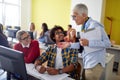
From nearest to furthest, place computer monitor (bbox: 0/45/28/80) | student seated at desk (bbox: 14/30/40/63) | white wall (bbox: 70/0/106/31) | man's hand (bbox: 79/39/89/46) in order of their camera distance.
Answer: computer monitor (bbox: 0/45/28/80) → man's hand (bbox: 79/39/89/46) → student seated at desk (bbox: 14/30/40/63) → white wall (bbox: 70/0/106/31)

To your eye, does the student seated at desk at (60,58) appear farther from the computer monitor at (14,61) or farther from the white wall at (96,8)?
the white wall at (96,8)

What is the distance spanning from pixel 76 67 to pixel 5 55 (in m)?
0.85

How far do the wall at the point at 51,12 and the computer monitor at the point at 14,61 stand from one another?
5.85 metres

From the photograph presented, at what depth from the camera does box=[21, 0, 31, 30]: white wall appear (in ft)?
26.8

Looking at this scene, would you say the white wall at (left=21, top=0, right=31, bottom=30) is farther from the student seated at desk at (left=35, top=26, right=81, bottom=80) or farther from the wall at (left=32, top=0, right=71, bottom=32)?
the student seated at desk at (left=35, top=26, right=81, bottom=80)

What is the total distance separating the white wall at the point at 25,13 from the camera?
26.8 ft

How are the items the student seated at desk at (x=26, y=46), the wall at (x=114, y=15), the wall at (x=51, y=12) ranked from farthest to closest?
the wall at (x=51, y=12)
the wall at (x=114, y=15)
the student seated at desk at (x=26, y=46)

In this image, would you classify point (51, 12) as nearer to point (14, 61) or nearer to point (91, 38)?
point (91, 38)

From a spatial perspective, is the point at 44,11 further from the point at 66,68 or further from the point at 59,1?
the point at 66,68

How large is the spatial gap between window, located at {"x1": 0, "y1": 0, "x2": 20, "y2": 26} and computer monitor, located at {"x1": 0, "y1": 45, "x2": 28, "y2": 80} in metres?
6.60

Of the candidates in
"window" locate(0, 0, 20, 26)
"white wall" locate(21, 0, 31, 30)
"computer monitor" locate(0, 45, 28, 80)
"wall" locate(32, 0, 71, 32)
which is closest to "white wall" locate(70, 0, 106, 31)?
"wall" locate(32, 0, 71, 32)

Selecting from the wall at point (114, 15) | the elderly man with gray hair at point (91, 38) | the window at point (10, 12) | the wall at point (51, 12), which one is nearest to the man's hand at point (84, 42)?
the elderly man with gray hair at point (91, 38)

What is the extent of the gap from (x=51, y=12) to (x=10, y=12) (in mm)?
2073

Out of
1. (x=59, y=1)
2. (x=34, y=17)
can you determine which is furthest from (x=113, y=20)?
(x=34, y=17)
